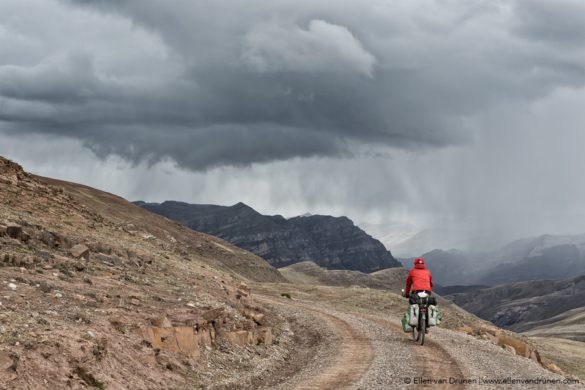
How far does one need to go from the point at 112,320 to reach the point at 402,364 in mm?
10624

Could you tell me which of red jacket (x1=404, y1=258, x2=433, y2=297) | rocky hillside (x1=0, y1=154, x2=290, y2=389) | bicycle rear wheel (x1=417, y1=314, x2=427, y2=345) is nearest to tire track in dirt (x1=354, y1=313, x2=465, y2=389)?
bicycle rear wheel (x1=417, y1=314, x2=427, y2=345)

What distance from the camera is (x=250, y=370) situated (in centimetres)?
2122

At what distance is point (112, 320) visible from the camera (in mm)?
18469

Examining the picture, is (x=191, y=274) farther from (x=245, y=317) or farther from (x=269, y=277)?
(x=269, y=277)

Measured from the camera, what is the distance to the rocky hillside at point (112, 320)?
46.9 feet

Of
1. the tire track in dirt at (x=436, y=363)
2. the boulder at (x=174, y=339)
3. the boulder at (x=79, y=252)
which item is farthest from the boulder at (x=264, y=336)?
the boulder at (x=79, y=252)

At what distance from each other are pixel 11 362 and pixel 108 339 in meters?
4.19

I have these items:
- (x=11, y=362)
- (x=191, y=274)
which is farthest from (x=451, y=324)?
(x=11, y=362)

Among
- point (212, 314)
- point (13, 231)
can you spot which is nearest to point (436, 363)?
point (212, 314)

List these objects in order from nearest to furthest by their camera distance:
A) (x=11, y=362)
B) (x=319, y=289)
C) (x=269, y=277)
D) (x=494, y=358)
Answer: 1. (x=11, y=362)
2. (x=494, y=358)
3. (x=319, y=289)
4. (x=269, y=277)

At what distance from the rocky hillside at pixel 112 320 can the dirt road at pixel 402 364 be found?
2.47 metres

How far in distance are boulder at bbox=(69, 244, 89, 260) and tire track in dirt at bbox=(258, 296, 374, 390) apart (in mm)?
13366

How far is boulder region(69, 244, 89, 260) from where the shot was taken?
90.5ft

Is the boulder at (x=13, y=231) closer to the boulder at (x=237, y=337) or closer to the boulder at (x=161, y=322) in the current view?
the boulder at (x=161, y=322)
